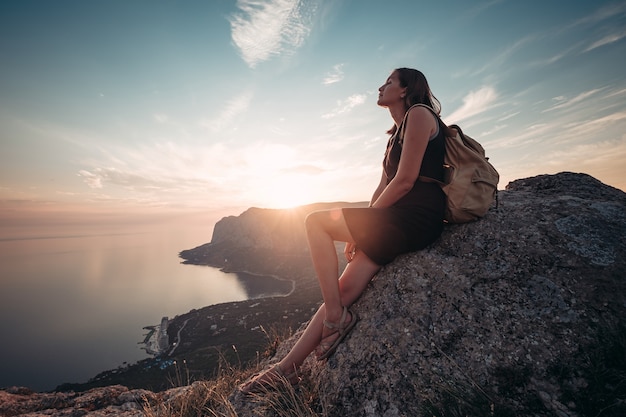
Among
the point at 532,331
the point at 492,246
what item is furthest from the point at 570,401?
the point at 492,246

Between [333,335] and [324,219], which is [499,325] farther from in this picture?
[324,219]

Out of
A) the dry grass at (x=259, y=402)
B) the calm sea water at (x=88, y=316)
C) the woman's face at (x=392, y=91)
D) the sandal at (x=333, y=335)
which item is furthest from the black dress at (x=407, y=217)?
the calm sea water at (x=88, y=316)

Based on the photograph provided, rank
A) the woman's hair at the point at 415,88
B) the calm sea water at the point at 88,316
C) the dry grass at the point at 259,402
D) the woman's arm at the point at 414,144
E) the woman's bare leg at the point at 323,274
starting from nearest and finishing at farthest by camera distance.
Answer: the dry grass at the point at 259,402, the woman's arm at the point at 414,144, the woman's bare leg at the point at 323,274, the woman's hair at the point at 415,88, the calm sea water at the point at 88,316

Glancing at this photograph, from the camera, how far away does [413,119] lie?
3086mm

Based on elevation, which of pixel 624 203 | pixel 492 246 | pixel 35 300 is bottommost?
pixel 35 300

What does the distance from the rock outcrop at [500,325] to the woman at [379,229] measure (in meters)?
0.26

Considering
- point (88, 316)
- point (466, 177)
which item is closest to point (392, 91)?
point (466, 177)

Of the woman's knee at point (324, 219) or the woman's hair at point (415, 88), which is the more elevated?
the woman's hair at point (415, 88)

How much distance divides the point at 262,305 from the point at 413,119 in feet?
279

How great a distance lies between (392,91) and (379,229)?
195 centimetres

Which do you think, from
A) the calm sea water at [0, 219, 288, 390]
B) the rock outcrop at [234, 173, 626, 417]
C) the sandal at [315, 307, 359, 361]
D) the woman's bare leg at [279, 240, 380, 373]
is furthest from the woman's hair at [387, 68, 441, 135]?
the calm sea water at [0, 219, 288, 390]

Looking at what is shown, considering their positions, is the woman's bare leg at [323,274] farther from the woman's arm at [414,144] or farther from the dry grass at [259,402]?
the woman's arm at [414,144]

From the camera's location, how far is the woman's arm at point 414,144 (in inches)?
119

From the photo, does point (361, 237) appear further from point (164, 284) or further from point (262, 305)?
point (164, 284)
